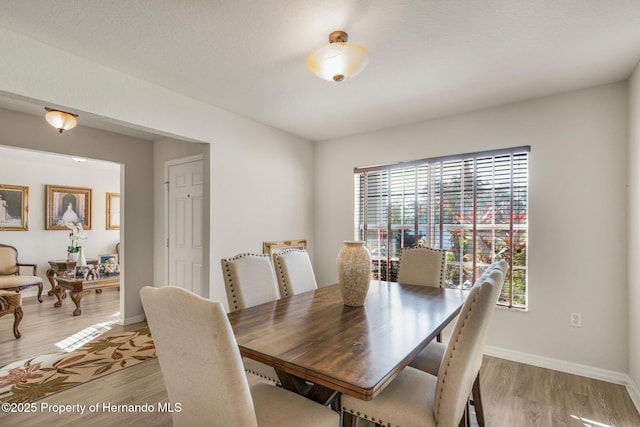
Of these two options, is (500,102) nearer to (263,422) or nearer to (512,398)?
(512,398)

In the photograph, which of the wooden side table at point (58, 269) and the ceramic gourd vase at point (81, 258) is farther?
the wooden side table at point (58, 269)

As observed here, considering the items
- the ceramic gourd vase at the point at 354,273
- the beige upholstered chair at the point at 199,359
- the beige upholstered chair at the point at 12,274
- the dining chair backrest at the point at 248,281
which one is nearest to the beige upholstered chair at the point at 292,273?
the dining chair backrest at the point at 248,281

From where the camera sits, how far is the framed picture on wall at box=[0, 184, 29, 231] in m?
5.27

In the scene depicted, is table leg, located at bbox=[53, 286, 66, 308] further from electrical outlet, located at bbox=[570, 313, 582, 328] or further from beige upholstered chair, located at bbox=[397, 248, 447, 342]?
electrical outlet, located at bbox=[570, 313, 582, 328]

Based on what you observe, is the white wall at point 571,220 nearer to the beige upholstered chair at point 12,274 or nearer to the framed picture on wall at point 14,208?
the beige upholstered chair at point 12,274

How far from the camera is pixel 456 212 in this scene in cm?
331

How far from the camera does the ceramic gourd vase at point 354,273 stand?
1.91 m

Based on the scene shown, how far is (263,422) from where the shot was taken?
1.21 metres

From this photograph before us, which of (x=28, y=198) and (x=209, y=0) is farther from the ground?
(x=209, y=0)

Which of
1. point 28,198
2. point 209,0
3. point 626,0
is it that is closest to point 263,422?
point 209,0

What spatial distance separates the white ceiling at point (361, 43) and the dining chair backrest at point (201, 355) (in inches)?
60.4

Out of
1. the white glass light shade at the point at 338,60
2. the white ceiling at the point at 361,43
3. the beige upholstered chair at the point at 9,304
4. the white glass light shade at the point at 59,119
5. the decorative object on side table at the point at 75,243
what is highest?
the white ceiling at the point at 361,43

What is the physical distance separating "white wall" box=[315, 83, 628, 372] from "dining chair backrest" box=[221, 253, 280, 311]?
7.60 ft

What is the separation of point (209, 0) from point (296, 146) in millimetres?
2603
